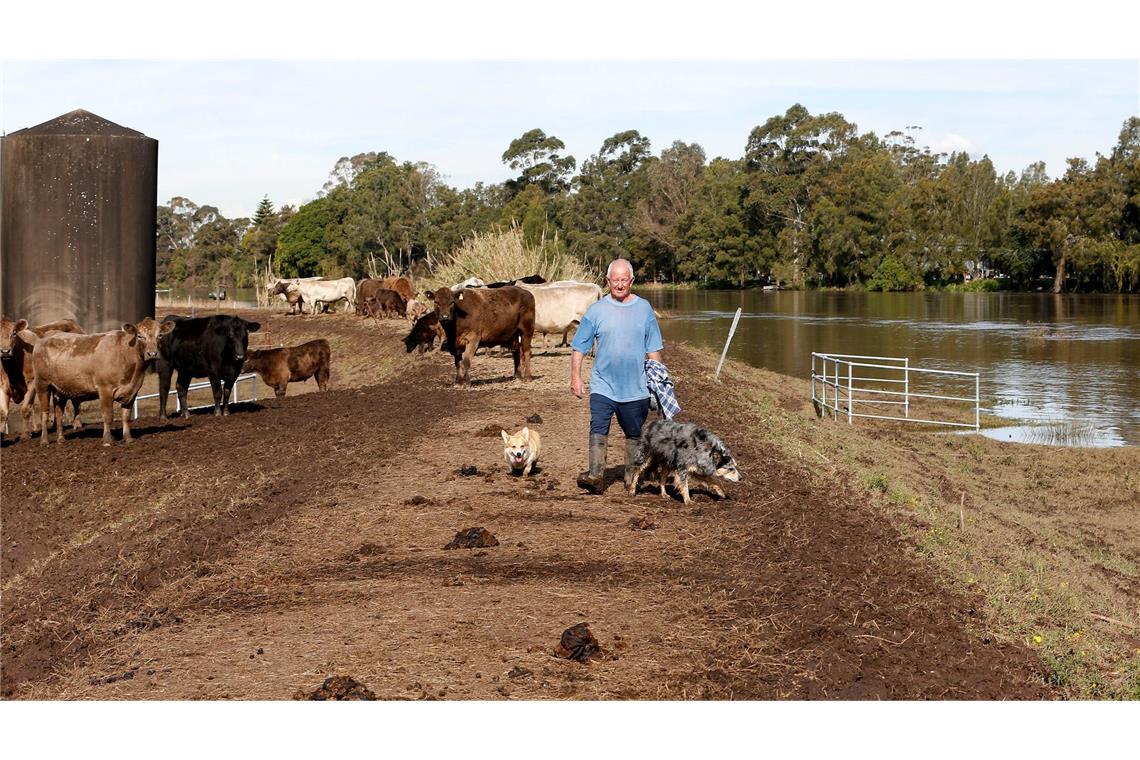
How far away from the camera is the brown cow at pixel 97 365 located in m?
14.6

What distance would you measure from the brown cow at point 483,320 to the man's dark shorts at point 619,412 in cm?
887

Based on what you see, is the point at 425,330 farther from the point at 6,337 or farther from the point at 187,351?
the point at 6,337

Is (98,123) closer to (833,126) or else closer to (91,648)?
(91,648)

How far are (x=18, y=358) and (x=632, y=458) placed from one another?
932cm

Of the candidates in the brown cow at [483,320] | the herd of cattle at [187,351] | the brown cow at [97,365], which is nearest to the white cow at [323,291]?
the herd of cattle at [187,351]

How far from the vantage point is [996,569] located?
36.0 feet

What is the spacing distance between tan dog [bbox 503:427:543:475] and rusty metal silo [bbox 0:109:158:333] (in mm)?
11649

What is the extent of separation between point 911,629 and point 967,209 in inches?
4606

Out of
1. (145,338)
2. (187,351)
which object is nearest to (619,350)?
(145,338)

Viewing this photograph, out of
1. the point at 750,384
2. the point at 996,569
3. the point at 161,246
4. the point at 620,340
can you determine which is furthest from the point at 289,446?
the point at 161,246

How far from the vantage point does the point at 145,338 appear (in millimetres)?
14312

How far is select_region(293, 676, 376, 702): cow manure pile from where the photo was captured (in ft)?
19.5

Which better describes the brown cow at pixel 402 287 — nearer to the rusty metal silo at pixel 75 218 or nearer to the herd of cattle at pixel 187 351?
the herd of cattle at pixel 187 351

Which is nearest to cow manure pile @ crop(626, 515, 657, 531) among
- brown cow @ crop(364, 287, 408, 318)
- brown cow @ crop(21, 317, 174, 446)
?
brown cow @ crop(21, 317, 174, 446)
